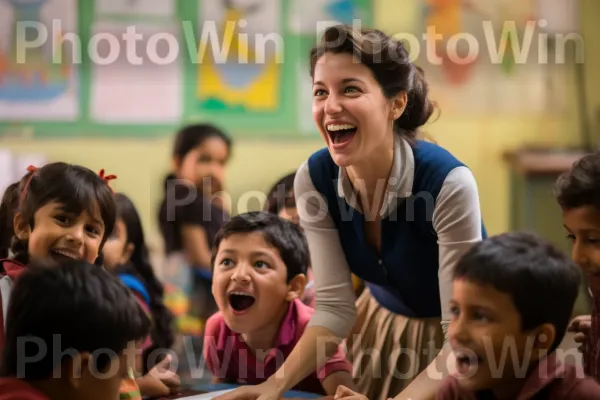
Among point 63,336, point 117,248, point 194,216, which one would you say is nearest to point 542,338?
point 63,336

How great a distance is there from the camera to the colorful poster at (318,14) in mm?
4512

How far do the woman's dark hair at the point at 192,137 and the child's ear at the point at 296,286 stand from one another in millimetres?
2030

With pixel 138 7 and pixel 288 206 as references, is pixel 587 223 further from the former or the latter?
pixel 138 7

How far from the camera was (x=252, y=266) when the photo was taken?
1936 mm

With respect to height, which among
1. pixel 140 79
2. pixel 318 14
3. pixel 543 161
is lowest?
pixel 543 161

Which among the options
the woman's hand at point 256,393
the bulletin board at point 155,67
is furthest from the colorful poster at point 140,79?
the woman's hand at point 256,393

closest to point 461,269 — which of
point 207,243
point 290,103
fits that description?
point 207,243

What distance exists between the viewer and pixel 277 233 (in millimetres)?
1975

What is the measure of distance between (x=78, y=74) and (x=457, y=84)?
6.14 feet

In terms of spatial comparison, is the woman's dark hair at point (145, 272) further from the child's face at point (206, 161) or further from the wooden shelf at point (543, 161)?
the wooden shelf at point (543, 161)

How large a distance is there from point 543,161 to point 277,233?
2625mm

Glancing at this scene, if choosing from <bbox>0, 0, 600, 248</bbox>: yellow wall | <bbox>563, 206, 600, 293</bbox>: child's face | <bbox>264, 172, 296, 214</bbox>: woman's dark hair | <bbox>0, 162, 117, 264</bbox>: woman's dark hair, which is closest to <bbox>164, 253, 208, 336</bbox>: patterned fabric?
<bbox>0, 0, 600, 248</bbox>: yellow wall

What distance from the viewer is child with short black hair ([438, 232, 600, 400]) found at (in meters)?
1.35

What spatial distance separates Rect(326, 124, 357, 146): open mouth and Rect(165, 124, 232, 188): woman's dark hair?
7.20 feet
